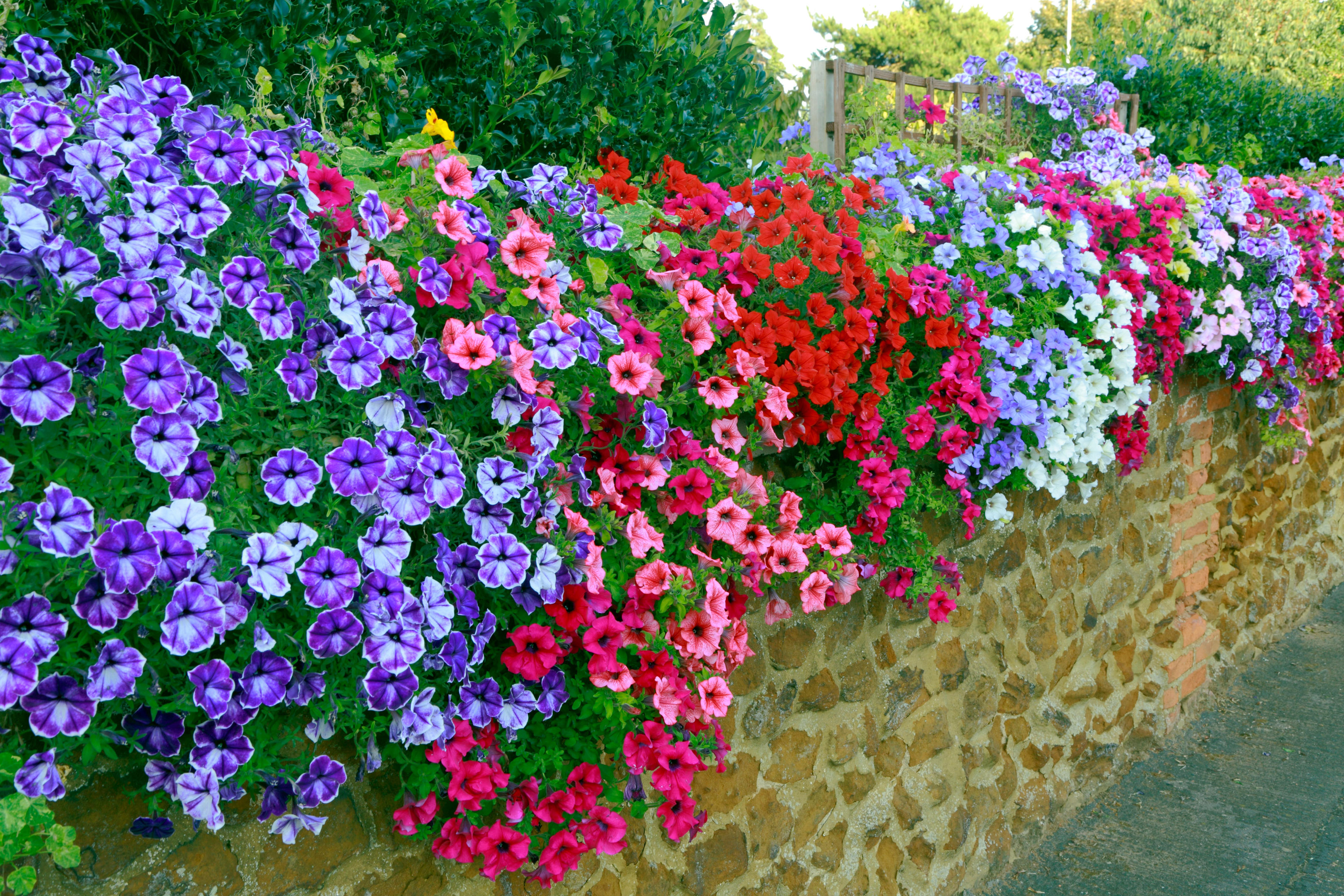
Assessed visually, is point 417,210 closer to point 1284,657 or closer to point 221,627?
point 221,627

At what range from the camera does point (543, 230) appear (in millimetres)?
2174

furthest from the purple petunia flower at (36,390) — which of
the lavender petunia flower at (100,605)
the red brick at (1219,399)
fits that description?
the red brick at (1219,399)

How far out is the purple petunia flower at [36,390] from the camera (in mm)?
1296

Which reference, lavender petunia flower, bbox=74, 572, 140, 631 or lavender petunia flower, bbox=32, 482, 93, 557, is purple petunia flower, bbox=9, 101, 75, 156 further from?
lavender petunia flower, bbox=74, 572, 140, 631

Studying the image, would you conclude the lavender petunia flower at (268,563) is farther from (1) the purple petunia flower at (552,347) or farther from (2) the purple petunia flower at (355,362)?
(1) the purple petunia flower at (552,347)

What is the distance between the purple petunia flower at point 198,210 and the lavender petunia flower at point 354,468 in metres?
0.39

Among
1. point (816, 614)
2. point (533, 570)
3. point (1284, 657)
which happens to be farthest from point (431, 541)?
point (1284, 657)

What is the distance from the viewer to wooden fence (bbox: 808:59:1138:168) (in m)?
4.54

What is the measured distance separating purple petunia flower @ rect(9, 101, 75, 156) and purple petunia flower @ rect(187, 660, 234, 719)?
801mm

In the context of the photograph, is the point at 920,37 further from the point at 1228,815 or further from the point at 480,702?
the point at 480,702

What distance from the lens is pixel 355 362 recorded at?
158cm

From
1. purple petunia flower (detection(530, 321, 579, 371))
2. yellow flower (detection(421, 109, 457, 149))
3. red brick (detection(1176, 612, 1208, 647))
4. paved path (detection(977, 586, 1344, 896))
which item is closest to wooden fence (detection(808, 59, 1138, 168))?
yellow flower (detection(421, 109, 457, 149))

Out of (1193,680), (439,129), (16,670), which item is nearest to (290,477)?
(16,670)

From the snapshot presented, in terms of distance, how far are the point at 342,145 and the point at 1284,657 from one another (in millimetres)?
5541
